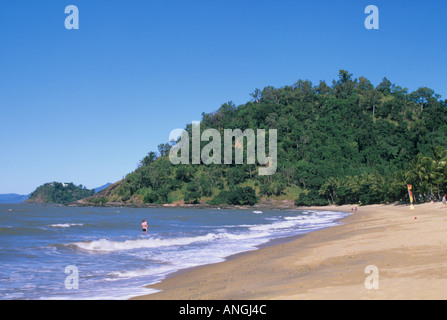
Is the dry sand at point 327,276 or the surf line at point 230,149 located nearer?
the dry sand at point 327,276

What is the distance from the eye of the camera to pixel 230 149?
15775 cm

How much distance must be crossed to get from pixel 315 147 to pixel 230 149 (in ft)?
108

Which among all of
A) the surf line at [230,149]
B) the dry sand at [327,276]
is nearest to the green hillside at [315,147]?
the surf line at [230,149]

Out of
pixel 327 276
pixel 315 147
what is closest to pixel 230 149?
pixel 315 147

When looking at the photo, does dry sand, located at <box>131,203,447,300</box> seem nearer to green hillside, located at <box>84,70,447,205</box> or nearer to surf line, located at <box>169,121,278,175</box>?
green hillside, located at <box>84,70,447,205</box>

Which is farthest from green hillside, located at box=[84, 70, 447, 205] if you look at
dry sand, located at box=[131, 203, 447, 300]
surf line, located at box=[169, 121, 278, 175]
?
dry sand, located at box=[131, 203, 447, 300]

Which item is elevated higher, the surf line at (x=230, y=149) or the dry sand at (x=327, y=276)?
the surf line at (x=230, y=149)

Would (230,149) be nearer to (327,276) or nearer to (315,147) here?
(315,147)

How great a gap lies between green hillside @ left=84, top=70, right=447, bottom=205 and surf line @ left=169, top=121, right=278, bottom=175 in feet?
9.43

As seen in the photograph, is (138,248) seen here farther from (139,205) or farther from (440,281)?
(139,205)

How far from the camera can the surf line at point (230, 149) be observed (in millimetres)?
150875

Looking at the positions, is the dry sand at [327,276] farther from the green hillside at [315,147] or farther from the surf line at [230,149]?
the surf line at [230,149]

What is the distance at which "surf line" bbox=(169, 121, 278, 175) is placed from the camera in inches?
5940

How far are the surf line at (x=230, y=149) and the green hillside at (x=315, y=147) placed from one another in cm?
287
